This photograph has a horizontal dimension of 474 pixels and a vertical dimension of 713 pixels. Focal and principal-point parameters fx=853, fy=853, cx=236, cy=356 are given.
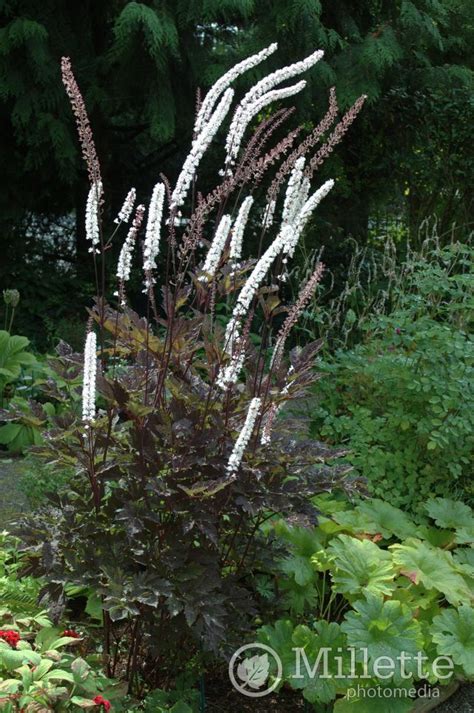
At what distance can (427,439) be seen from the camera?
391 cm

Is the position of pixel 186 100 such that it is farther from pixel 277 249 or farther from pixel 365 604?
pixel 365 604

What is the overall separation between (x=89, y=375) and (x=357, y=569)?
115 cm

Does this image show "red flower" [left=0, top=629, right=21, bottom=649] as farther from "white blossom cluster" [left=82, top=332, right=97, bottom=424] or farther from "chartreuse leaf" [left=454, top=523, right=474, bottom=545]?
"chartreuse leaf" [left=454, top=523, right=474, bottom=545]

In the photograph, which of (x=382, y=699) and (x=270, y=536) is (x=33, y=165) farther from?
(x=382, y=699)

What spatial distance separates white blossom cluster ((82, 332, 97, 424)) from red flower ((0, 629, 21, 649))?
2.03ft

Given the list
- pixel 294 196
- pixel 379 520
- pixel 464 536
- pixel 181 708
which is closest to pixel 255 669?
pixel 181 708

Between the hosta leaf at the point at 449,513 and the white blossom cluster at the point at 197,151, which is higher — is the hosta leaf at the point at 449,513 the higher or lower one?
the lower one

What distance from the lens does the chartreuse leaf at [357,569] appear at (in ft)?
8.90

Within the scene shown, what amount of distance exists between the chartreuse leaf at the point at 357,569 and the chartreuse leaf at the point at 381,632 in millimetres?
127

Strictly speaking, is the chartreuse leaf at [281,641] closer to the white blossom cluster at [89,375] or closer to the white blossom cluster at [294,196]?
the white blossom cluster at [89,375]

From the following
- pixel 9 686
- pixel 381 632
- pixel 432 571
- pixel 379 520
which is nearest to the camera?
pixel 9 686

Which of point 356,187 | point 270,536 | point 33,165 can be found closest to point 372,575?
point 270,536

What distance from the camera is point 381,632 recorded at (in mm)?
2525

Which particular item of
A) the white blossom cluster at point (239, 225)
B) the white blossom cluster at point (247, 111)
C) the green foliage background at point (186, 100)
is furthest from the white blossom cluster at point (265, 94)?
the green foliage background at point (186, 100)
